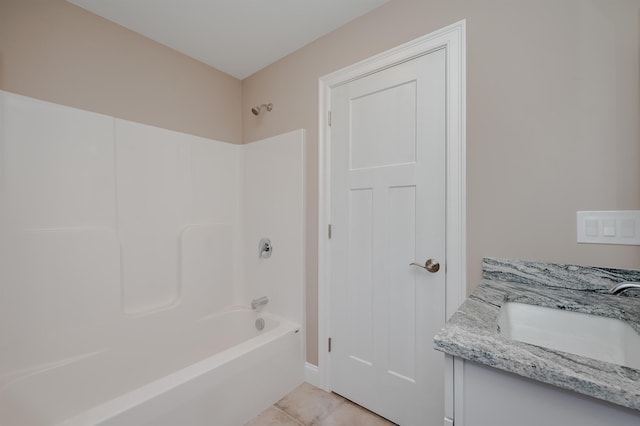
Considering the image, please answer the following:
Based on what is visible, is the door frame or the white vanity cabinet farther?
the door frame

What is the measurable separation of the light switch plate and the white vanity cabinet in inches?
31.5

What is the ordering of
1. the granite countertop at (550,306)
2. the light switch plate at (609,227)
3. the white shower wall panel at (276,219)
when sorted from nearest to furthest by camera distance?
the granite countertop at (550,306) → the light switch plate at (609,227) → the white shower wall panel at (276,219)

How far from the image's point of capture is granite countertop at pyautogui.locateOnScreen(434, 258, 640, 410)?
0.54 meters

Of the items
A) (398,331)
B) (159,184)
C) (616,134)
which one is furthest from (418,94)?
(159,184)

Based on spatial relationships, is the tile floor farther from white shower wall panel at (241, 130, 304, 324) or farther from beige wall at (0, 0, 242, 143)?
beige wall at (0, 0, 242, 143)

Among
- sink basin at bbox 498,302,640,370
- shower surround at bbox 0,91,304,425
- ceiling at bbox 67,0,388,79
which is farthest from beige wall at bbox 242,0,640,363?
shower surround at bbox 0,91,304,425

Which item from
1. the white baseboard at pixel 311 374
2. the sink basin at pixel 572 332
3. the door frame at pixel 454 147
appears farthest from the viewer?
the white baseboard at pixel 311 374

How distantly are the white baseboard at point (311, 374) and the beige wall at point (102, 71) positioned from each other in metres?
2.02

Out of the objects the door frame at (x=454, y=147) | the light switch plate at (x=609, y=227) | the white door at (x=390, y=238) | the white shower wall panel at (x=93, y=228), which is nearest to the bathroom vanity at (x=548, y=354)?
the light switch plate at (x=609, y=227)

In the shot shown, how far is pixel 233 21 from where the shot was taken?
5.98 ft

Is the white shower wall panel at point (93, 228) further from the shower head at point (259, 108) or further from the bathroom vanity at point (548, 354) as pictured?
the bathroom vanity at point (548, 354)

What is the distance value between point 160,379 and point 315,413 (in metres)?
0.93

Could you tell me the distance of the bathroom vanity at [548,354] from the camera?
0.55 meters

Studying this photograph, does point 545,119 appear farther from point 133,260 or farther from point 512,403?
point 133,260
